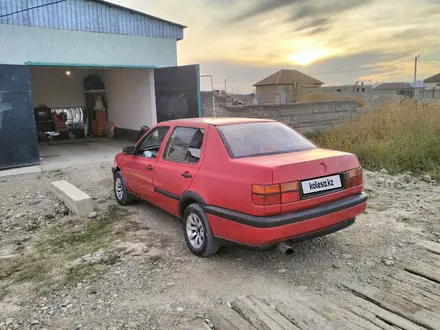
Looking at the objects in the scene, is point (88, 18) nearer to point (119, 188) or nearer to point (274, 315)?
point (119, 188)

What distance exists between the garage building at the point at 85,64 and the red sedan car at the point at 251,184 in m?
6.28

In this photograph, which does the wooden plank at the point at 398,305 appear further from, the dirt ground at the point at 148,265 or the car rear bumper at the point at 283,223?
the car rear bumper at the point at 283,223

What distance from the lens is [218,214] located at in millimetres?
3525

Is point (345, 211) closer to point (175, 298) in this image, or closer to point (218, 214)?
point (218, 214)

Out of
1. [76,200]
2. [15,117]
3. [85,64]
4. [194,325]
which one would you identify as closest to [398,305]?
Result: [194,325]

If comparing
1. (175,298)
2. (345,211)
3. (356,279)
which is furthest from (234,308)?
(345,211)

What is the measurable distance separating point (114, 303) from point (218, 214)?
4.02 feet

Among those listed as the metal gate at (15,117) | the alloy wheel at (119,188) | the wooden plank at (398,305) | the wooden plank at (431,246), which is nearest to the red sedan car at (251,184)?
the wooden plank at (398,305)

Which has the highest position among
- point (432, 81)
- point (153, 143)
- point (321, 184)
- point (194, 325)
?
point (432, 81)

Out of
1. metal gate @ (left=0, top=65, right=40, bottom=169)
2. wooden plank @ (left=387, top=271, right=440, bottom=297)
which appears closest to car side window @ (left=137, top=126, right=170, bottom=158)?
wooden plank @ (left=387, top=271, right=440, bottom=297)

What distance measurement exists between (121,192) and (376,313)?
4277 millimetres

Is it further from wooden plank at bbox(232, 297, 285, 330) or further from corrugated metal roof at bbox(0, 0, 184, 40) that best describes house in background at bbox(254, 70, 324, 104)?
wooden plank at bbox(232, 297, 285, 330)

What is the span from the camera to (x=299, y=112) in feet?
44.0

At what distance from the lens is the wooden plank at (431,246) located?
396cm
